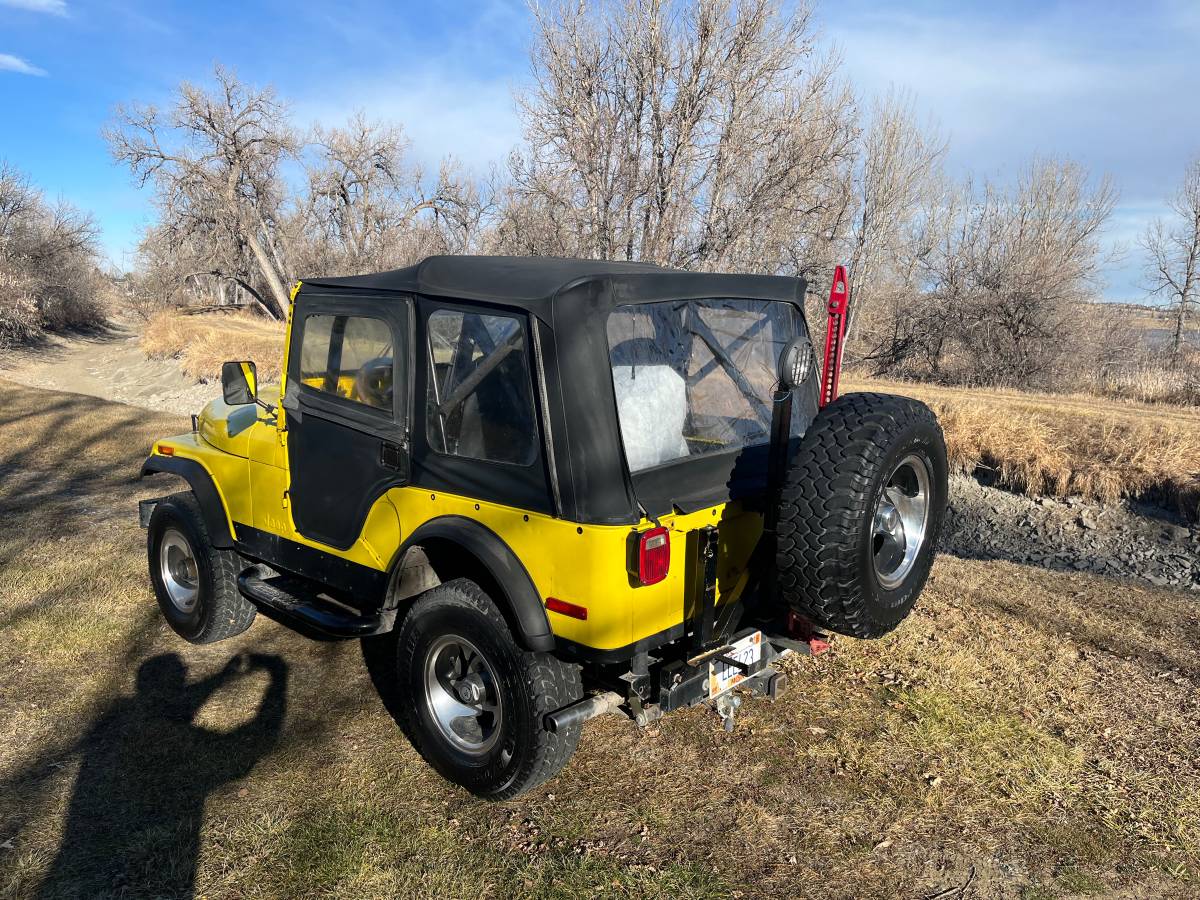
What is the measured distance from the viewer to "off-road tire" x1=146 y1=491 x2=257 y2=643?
15.1 ft

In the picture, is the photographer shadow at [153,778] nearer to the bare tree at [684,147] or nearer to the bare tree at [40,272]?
the bare tree at [684,147]

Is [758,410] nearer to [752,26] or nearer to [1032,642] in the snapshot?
[1032,642]

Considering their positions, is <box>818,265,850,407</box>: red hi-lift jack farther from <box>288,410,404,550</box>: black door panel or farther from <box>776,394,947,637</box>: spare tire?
<box>288,410,404,550</box>: black door panel

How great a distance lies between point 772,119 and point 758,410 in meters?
14.6

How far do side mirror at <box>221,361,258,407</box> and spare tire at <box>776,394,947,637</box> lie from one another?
2661 mm

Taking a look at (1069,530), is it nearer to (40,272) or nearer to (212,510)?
(212,510)

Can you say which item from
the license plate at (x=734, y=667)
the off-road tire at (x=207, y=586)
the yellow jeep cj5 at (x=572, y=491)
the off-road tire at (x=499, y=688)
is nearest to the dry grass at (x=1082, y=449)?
the yellow jeep cj5 at (x=572, y=491)

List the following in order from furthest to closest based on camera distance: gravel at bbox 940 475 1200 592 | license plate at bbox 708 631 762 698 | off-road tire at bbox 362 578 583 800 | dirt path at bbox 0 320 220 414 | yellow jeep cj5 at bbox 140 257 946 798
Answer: dirt path at bbox 0 320 220 414 < gravel at bbox 940 475 1200 592 < license plate at bbox 708 631 762 698 < off-road tire at bbox 362 578 583 800 < yellow jeep cj5 at bbox 140 257 946 798

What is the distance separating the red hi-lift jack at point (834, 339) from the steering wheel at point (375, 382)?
8.51ft

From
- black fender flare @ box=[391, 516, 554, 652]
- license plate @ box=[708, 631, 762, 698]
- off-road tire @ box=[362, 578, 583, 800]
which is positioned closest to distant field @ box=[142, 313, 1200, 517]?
license plate @ box=[708, 631, 762, 698]

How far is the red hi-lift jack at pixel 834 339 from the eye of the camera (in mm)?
5207

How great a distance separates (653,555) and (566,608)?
0.37 meters

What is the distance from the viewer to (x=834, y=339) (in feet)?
17.4

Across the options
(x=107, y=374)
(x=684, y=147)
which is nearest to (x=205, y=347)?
(x=107, y=374)
